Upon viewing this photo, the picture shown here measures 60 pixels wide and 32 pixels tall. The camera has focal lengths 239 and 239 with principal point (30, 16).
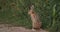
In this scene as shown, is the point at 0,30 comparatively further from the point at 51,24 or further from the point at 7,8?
the point at 7,8

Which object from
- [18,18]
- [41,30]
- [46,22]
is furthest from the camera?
[18,18]

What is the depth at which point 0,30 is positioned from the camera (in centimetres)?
931

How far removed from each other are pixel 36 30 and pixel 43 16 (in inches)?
51.2

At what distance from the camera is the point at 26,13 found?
11.3 meters

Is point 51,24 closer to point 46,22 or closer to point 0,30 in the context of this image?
point 46,22

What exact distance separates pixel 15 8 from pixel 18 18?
45.0 inches

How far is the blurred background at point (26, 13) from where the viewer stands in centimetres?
953

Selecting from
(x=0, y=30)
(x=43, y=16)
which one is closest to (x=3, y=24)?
(x=0, y=30)

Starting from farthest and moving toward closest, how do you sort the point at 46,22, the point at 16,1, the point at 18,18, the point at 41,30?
the point at 16,1 → the point at 18,18 → the point at 46,22 → the point at 41,30

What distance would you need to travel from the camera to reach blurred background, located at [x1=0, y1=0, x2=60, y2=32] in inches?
375

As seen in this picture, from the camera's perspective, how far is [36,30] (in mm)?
9070

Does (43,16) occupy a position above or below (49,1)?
below

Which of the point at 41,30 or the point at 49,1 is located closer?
the point at 41,30

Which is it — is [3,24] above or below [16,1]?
below
